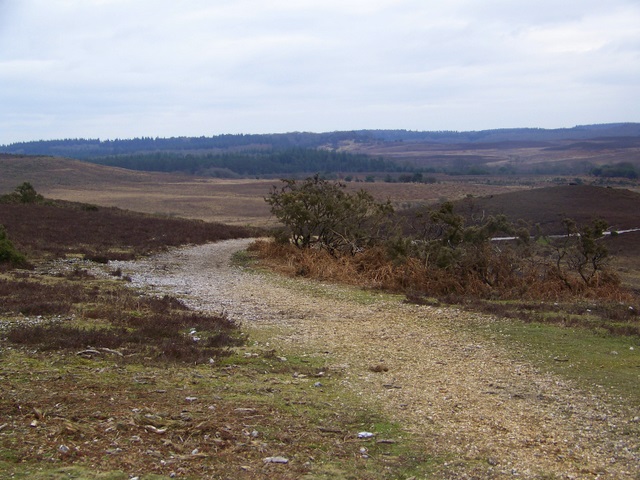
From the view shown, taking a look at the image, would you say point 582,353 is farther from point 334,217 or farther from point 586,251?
point 334,217

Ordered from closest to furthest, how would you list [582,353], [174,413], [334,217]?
[174,413], [582,353], [334,217]

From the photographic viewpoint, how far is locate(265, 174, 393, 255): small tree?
20.6 metres

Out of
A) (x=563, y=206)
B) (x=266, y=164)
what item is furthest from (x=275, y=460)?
(x=266, y=164)

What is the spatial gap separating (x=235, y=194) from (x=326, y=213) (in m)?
64.6

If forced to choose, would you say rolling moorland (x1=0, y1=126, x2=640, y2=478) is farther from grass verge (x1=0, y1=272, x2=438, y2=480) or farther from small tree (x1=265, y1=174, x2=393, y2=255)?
small tree (x1=265, y1=174, x2=393, y2=255)

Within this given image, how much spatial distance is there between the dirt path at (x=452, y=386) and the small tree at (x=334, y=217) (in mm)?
6477

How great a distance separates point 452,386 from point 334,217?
13.8 meters

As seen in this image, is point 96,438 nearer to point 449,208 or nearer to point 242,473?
point 242,473

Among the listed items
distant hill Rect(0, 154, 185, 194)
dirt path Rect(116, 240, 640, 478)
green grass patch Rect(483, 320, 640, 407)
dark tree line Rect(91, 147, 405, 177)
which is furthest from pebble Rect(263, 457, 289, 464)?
dark tree line Rect(91, 147, 405, 177)

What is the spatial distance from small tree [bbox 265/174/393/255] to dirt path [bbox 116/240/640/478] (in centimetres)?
648

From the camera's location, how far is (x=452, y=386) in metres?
7.45

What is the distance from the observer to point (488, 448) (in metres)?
5.64

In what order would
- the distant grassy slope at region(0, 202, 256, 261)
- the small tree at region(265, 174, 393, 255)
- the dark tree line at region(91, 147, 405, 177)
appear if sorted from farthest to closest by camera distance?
1. the dark tree line at region(91, 147, 405, 177)
2. the distant grassy slope at region(0, 202, 256, 261)
3. the small tree at region(265, 174, 393, 255)

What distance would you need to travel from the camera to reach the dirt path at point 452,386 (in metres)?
5.52
